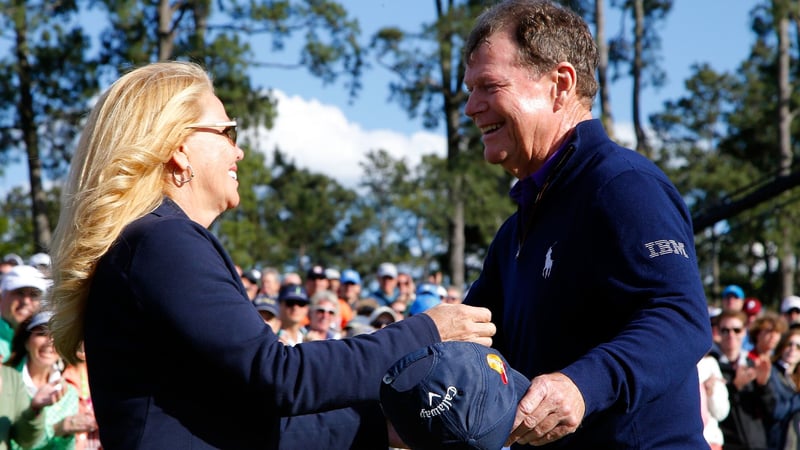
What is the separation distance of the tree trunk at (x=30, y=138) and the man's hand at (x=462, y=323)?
22.7 metres

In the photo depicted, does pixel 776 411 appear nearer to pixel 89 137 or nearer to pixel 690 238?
pixel 690 238

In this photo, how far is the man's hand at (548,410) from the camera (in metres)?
2.58

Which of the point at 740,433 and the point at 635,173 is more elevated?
the point at 635,173

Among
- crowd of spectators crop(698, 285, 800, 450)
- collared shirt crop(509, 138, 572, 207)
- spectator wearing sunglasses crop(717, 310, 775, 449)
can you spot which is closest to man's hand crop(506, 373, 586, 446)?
collared shirt crop(509, 138, 572, 207)

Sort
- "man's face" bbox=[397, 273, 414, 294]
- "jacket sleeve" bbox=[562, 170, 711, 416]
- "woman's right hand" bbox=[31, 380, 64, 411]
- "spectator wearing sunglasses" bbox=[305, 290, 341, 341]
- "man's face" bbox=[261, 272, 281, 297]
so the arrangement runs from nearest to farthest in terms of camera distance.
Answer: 1. "jacket sleeve" bbox=[562, 170, 711, 416]
2. "woman's right hand" bbox=[31, 380, 64, 411]
3. "spectator wearing sunglasses" bbox=[305, 290, 341, 341]
4. "man's face" bbox=[261, 272, 281, 297]
5. "man's face" bbox=[397, 273, 414, 294]

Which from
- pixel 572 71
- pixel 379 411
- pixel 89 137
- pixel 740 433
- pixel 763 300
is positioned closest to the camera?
pixel 89 137

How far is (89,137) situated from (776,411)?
8749 millimetres

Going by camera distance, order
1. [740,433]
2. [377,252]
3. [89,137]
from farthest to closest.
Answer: [377,252]
[740,433]
[89,137]

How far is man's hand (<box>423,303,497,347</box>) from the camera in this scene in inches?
113

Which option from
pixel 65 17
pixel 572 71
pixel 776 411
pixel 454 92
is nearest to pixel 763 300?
pixel 454 92

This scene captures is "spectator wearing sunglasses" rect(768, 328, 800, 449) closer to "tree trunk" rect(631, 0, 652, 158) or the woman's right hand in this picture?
the woman's right hand

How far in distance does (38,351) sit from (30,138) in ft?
61.0

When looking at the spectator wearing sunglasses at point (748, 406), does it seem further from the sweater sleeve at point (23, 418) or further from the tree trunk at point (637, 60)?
the tree trunk at point (637, 60)

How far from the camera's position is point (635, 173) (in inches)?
123
